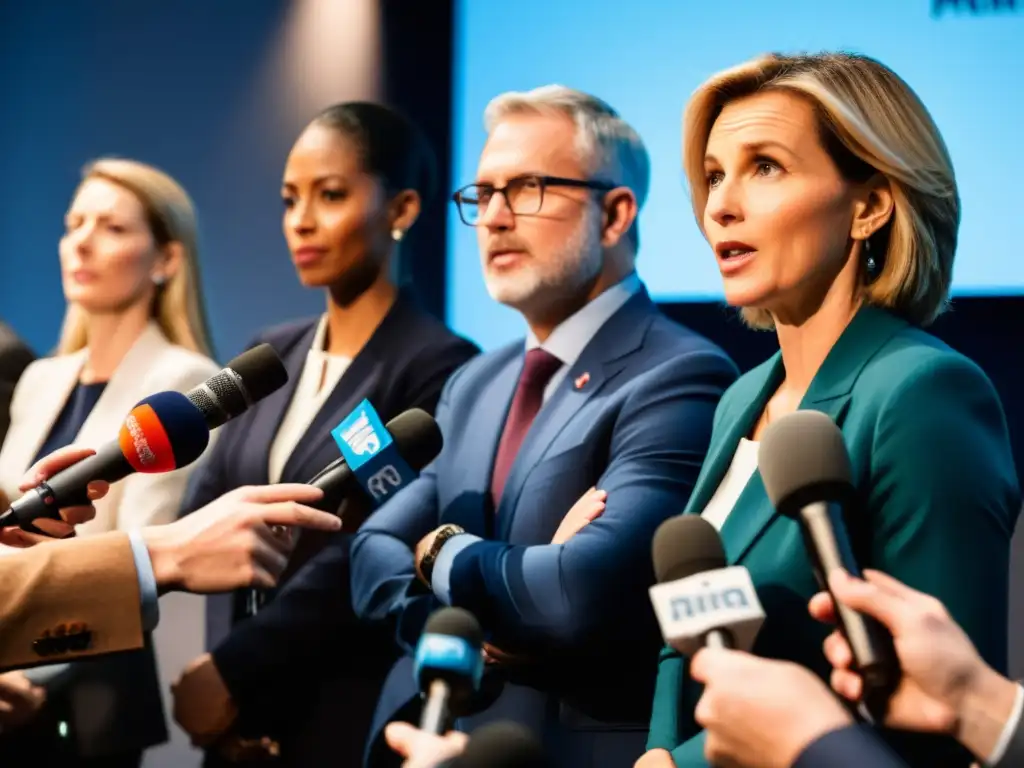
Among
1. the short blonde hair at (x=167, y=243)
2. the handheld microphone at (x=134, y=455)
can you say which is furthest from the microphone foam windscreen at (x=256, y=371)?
the short blonde hair at (x=167, y=243)

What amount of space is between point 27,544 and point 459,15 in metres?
2.01

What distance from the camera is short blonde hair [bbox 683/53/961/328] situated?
2045 mm

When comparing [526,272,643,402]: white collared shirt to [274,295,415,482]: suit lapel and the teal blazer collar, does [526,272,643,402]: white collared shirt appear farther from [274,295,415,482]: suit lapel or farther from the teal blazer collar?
the teal blazer collar

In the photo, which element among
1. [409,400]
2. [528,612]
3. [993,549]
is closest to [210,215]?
[409,400]

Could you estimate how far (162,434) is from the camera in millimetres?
2191

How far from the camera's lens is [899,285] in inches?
80.7

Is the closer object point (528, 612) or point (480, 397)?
point (528, 612)

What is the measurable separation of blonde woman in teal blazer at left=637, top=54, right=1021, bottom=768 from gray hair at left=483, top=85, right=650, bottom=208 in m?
0.63

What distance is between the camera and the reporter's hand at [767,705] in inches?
55.0

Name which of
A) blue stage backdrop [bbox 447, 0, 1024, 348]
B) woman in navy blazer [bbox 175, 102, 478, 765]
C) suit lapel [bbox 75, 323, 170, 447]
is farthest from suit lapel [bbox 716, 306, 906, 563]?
suit lapel [bbox 75, 323, 170, 447]

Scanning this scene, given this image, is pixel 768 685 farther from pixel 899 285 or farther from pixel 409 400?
pixel 409 400

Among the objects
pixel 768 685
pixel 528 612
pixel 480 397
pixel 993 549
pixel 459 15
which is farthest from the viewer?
pixel 459 15

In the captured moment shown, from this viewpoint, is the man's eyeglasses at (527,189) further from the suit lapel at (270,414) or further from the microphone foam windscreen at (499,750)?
the microphone foam windscreen at (499,750)

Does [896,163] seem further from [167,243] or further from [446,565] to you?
[167,243]
